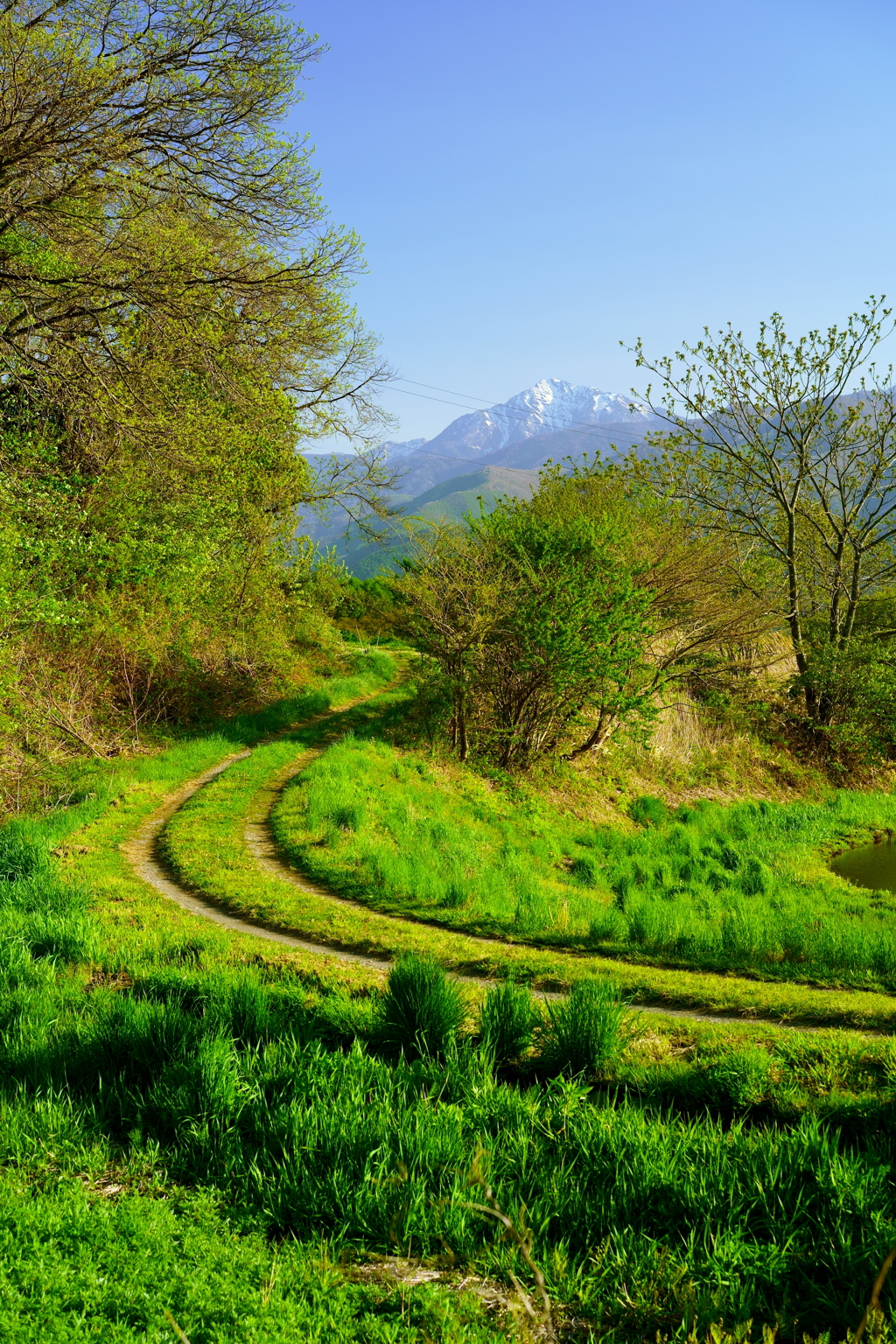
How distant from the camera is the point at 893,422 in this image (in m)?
21.6

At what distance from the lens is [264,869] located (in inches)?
402

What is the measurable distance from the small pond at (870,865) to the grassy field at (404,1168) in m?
10.0

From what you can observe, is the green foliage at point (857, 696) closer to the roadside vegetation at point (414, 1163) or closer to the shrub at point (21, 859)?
the roadside vegetation at point (414, 1163)

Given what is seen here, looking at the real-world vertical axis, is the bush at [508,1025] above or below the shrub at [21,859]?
below

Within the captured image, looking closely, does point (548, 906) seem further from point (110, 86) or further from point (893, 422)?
point (893, 422)

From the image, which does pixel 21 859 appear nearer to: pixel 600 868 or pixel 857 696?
pixel 600 868

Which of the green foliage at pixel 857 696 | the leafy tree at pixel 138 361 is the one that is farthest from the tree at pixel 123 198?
the green foliage at pixel 857 696

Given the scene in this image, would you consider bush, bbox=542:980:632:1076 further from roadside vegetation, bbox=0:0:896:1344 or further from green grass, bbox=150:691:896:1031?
green grass, bbox=150:691:896:1031

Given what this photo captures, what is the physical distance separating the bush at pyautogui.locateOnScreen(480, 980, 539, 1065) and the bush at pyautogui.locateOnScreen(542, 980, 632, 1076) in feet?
0.47

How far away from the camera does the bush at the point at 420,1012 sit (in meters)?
4.88

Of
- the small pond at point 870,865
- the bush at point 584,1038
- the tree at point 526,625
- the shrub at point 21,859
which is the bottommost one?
the small pond at point 870,865

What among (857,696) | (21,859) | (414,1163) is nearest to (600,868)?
(21,859)

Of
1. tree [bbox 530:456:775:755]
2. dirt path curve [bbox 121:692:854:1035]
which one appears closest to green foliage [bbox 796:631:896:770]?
tree [bbox 530:456:775:755]

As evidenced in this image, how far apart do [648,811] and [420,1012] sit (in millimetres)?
13255
